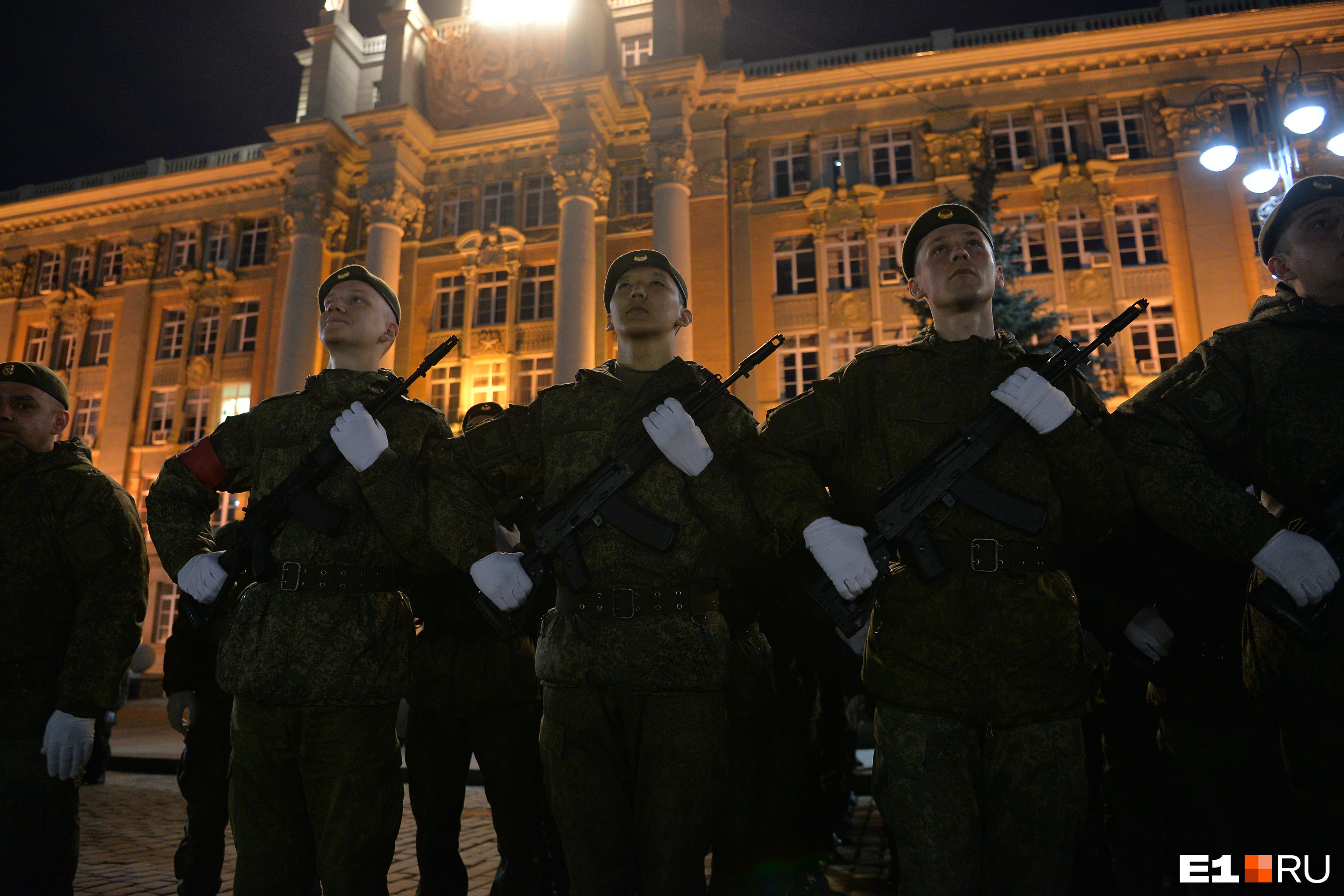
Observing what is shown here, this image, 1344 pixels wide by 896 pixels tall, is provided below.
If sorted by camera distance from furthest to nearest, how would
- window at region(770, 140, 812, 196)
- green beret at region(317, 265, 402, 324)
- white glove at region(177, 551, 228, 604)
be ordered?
window at region(770, 140, 812, 196) < green beret at region(317, 265, 402, 324) < white glove at region(177, 551, 228, 604)

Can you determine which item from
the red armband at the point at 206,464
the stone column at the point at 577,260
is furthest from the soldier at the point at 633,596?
the stone column at the point at 577,260

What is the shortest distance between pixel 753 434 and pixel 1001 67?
73.3 ft

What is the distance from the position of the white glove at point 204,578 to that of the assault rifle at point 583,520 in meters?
1.06

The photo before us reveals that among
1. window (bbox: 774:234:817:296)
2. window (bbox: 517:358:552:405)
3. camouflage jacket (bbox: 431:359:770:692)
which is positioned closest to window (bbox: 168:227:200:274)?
window (bbox: 517:358:552:405)

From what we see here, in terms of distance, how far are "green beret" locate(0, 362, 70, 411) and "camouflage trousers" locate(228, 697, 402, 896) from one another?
89.1 inches

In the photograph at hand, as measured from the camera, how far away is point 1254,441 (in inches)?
111

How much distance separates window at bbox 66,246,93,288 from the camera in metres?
28.3

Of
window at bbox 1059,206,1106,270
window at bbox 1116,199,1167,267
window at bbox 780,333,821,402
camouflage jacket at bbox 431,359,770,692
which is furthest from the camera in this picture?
window at bbox 780,333,821,402

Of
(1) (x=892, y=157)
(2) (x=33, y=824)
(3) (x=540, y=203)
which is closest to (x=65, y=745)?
(2) (x=33, y=824)

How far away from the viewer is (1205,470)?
2660mm

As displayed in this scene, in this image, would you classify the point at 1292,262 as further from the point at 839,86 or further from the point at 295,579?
the point at 839,86

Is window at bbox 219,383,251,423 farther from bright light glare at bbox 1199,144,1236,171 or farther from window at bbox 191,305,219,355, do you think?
bright light glare at bbox 1199,144,1236,171

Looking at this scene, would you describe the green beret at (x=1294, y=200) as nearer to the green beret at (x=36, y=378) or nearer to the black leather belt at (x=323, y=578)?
the black leather belt at (x=323, y=578)

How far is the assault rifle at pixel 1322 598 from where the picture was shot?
95.2 inches
